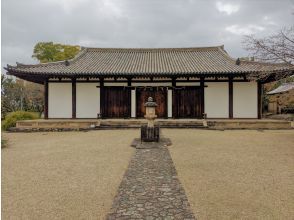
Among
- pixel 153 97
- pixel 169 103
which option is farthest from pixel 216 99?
pixel 153 97

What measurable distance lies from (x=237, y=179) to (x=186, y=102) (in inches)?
510

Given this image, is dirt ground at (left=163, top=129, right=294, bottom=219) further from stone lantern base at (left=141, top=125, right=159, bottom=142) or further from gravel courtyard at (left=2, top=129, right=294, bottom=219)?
stone lantern base at (left=141, top=125, right=159, bottom=142)

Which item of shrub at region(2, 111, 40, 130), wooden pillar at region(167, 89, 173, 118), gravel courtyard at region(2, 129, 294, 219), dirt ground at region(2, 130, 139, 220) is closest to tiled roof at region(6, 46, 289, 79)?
wooden pillar at region(167, 89, 173, 118)

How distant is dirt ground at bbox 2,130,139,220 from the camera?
13.5 ft

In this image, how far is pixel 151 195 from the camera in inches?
185

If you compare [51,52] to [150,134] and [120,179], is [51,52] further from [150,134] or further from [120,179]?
[120,179]

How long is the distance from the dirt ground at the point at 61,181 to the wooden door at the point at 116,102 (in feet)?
29.1

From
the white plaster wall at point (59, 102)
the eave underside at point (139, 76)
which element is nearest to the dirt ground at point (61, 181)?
the eave underside at point (139, 76)

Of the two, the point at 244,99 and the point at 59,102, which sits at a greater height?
the point at 244,99

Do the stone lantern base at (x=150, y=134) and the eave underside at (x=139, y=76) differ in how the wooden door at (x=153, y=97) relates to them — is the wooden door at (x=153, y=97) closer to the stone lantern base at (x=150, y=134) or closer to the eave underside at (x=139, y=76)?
Result: the eave underside at (x=139, y=76)

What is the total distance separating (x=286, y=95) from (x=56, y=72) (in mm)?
13731

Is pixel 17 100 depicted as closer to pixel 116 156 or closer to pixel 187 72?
pixel 187 72

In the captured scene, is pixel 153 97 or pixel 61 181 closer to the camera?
pixel 61 181

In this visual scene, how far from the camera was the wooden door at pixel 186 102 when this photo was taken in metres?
18.4
